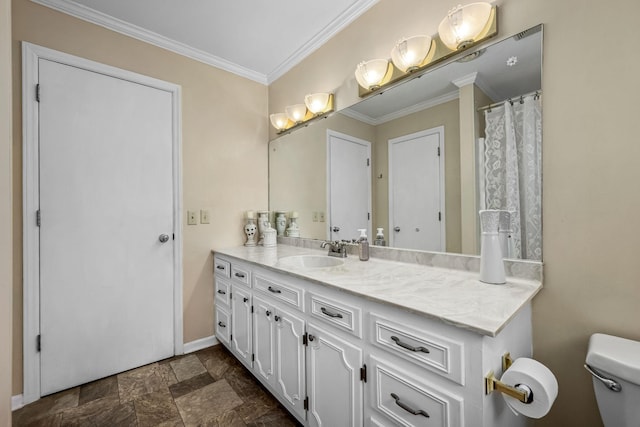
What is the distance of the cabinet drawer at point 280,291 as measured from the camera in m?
1.37

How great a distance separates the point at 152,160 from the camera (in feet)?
6.80

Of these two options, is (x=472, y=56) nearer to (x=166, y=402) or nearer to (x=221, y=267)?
(x=221, y=267)

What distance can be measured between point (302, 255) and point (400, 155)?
96cm

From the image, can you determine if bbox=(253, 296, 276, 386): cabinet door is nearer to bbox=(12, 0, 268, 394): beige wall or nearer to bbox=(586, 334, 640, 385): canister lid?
bbox=(12, 0, 268, 394): beige wall

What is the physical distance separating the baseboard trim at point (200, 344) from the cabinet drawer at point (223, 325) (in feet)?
0.24

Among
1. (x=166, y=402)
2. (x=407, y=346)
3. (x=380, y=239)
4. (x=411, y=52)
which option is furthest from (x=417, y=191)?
(x=166, y=402)

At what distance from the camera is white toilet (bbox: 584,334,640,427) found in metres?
0.78

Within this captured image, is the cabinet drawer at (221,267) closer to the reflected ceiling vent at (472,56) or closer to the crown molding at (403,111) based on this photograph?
the crown molding at (403,111)

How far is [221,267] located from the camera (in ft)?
7.28

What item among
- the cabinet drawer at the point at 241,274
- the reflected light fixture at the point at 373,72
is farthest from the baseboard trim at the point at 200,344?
the reflected light fixture at the point at 373,72

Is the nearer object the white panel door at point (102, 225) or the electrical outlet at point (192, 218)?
the white panel door at point (102, 225)

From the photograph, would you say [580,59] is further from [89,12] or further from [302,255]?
[89,12]

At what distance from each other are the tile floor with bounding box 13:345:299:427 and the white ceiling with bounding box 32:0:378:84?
2.49 m

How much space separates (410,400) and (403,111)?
4.71 ft
